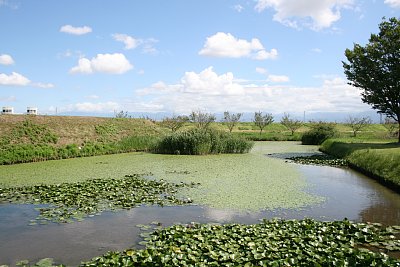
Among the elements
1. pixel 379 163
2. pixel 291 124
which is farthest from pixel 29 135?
pixel 291 124

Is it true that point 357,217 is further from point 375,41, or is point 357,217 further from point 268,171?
point 375,41

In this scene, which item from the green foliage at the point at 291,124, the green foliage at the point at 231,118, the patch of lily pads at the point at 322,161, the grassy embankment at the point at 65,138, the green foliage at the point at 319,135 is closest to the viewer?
the patch of lily pads at the point at 322,161

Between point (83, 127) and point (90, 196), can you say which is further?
point (83, 127)

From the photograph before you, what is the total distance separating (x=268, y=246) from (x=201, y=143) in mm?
18942

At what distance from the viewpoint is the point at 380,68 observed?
25.5m

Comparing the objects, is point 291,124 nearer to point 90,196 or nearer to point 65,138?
point 65,138

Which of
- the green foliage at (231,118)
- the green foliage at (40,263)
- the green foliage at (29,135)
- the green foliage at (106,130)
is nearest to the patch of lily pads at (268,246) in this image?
the green foliage at (40,263)

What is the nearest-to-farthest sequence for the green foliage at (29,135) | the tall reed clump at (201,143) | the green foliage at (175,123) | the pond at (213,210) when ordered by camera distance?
1. the pond at (213,210)
2. the green foliage at (29,135)
3. the tall reed clump at (201,143)
4. the green foliage at (175,123)

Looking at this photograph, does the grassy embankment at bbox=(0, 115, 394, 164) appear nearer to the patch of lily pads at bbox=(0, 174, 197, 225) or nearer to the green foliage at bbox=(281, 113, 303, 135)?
the patch of lily pads at bbox=(0, 174, 197, 225)

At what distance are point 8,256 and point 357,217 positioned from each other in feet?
28.6

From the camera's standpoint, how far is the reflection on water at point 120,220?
7438 mm

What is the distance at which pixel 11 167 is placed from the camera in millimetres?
19531

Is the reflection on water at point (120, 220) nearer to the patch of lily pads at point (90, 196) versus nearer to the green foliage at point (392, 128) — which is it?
the patch of lily pads at point (90, 196)

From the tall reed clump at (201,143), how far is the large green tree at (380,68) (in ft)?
32.1
